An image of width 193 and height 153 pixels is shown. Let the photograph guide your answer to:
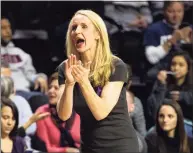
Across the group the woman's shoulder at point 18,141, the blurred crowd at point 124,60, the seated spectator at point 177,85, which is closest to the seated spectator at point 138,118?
the blurred crowd at point 124,60

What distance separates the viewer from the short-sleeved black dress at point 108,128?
8.70ft

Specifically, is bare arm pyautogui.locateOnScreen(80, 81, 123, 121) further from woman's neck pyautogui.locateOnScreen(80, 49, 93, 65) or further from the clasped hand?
woman's neck pyautogui.locateOnScreen(80, 49, 93, 65)

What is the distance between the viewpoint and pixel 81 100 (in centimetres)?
265

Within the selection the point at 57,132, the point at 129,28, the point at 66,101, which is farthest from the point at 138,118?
the point at 66,101

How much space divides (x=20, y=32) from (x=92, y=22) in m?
3.76

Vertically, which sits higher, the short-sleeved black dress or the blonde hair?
the blonde hair

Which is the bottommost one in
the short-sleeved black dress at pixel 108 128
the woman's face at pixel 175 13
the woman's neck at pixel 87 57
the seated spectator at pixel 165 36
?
the short-sleeved black dress at pixel 108 128

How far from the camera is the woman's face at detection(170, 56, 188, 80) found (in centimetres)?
559

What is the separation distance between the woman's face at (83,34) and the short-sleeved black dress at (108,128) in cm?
16

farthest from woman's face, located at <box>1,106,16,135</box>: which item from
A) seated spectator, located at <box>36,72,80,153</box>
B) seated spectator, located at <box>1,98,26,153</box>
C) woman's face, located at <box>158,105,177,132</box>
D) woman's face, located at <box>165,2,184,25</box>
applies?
woman's face, located at <box>165,2,184,25</box>

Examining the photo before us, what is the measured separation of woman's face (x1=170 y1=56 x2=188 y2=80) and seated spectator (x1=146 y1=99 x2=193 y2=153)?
2.32ft

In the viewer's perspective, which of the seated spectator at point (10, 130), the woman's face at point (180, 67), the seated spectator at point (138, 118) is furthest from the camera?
the woman's face at point (180, 67)

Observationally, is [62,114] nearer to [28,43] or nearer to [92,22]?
[92,22]

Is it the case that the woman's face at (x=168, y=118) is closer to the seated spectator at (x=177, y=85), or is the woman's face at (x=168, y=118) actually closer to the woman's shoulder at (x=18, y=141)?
the seated spectator at (x=177, y=85)
